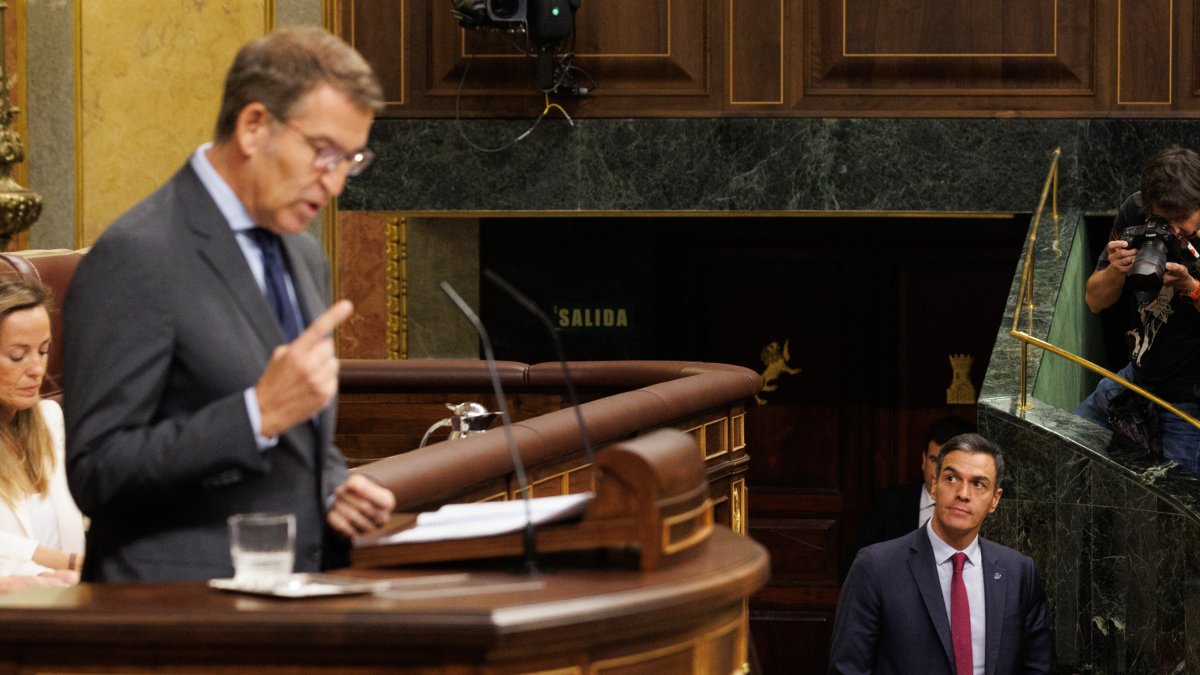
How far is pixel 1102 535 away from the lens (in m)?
5.16

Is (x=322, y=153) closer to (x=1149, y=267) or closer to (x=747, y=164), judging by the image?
(x=1149, y=267)

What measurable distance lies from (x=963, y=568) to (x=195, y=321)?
3.37 m

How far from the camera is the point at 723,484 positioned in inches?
226

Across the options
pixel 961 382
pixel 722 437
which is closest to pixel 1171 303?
pixel 722 437

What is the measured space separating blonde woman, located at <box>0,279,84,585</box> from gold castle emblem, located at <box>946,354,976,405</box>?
575 centimetres

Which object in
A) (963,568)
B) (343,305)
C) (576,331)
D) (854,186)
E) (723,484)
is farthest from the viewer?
(576,331)

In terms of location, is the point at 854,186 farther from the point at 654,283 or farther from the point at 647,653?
the point at 647,653

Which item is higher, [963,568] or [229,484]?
[229,484]

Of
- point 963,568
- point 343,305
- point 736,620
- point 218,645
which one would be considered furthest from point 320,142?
point 963,568

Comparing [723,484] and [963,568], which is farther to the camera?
[723,484]

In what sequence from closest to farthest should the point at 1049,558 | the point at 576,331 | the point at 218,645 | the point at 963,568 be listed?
the point at 218,645 → the point at 963,568 → the point at 1049,558 → the point at 576,331

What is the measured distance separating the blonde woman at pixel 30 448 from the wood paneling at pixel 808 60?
381 cm

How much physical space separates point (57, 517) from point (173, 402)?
182 centimetres

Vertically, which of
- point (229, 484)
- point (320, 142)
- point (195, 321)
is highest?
point (320, 142)
